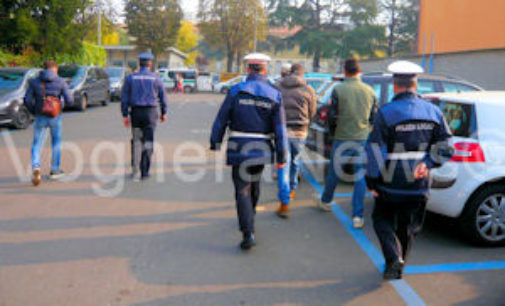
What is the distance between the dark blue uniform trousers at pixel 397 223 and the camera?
3803mm

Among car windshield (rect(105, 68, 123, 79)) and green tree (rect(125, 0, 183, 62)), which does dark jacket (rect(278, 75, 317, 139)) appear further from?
green tree (rect(125, 0, 183, 62))

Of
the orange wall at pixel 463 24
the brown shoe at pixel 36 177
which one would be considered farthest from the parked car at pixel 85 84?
the orange wall at pixel 463 24

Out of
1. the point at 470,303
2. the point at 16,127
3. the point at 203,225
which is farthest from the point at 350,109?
the point at 16,127

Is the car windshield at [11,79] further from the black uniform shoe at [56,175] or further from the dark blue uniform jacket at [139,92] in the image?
the dark blue uniform jacket at [139,92]

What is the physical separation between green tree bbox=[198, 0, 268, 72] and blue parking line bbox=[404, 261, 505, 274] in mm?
51345

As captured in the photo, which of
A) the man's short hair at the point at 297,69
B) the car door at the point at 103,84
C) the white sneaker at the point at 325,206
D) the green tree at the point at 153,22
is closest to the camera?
the white sneaker at the point at 325,206

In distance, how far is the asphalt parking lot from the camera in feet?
12.2

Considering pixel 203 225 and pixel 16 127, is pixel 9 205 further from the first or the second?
pixel 16 127

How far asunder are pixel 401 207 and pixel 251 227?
1499 mm

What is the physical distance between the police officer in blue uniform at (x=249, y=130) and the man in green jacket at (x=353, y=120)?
3.80ft

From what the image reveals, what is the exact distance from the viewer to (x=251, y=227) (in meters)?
4.61

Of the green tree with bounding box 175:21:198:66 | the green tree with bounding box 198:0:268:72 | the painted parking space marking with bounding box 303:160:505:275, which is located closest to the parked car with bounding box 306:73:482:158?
the painted parking space marking with bounding box 303:160:505:275

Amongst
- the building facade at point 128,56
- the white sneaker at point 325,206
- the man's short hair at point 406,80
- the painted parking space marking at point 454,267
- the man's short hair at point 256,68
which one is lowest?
the painted parking space marking at point 454,267

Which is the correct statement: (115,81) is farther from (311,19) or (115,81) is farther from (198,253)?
(311,19)
